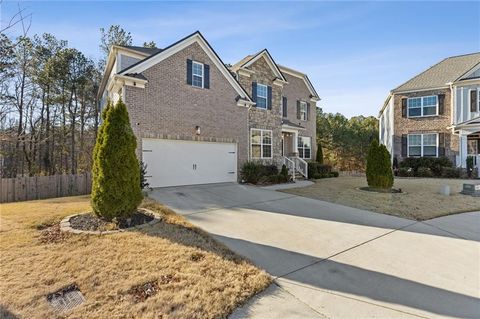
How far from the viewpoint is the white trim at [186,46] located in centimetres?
1128

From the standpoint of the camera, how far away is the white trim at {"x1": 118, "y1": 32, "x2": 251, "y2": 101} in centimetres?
1128

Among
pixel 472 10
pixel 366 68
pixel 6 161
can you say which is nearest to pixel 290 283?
Result: pixel 472 10

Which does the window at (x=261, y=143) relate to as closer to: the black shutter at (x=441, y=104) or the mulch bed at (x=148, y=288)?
the mulch bed at (x=148, y=288)

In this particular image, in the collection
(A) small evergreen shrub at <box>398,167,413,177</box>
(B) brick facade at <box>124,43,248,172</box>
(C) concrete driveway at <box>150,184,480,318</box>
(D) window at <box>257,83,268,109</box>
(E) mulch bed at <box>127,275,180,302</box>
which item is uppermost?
(D) window at <box>257,83,268,109</box>

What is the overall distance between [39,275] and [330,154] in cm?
3212

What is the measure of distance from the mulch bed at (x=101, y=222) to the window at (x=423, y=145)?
75.8 feet

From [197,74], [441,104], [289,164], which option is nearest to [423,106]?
[441,104]

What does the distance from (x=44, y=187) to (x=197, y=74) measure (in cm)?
879

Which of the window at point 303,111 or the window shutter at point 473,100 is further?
the window at point 303,111

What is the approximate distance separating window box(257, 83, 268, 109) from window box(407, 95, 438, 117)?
45.5 feet

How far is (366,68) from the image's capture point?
503 inches

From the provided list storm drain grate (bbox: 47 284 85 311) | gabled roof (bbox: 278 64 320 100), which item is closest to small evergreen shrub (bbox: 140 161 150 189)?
storm drain grate (bbox: 47 284 85 311)

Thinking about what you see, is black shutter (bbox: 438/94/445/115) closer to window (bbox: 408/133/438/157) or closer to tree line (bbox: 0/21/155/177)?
window (bbox: 408/133/438/157)

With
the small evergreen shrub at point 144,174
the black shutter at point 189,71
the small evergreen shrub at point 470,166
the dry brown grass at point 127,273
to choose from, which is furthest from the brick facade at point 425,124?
the dry brown grass at point 127,273
